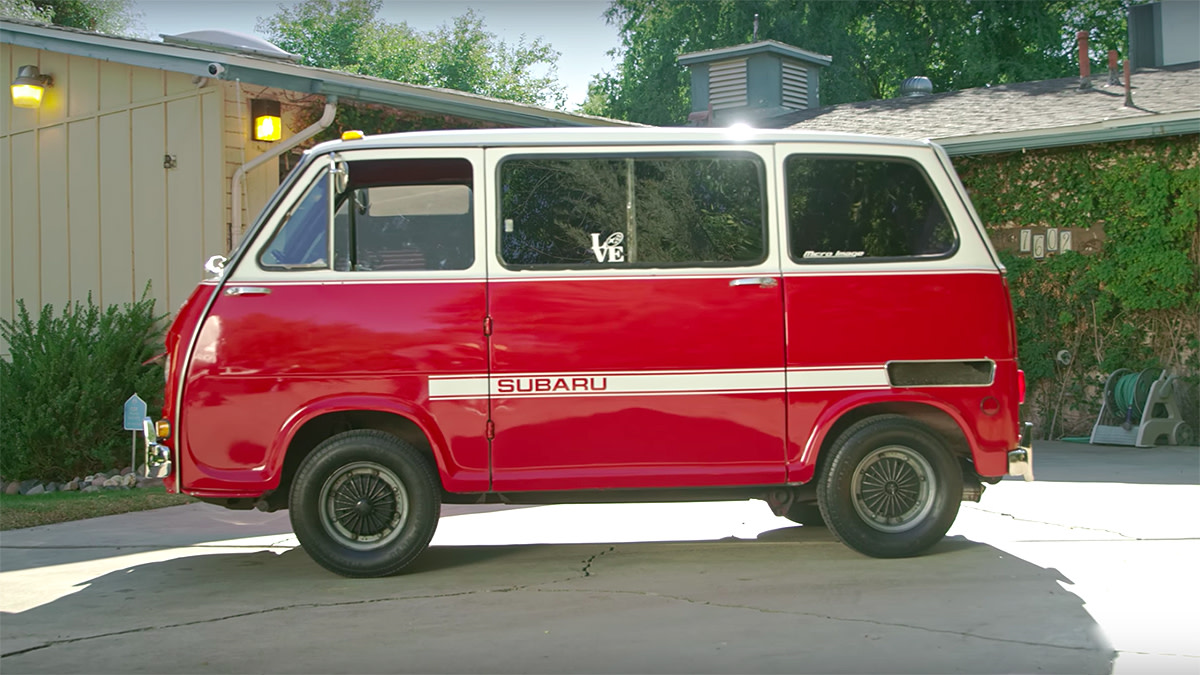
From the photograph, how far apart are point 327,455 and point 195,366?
33.4 inches

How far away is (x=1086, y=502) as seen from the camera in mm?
9125

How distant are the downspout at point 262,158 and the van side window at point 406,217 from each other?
15.4 feet

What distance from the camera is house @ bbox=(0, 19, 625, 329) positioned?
452 inches

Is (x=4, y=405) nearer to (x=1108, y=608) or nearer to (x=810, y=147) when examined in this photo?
(x=810, y=147)

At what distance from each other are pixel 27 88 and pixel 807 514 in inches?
351

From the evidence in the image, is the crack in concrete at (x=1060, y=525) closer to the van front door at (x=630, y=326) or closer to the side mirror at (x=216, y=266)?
the van front door at (x=630, y=326)

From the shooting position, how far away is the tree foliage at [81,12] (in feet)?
139

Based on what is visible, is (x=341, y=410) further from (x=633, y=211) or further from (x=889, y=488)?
(x=889, y=488)

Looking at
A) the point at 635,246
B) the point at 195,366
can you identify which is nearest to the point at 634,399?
the point at 635,246

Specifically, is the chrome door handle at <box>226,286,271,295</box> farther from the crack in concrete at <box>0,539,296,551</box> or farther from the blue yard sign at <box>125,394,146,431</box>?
the blue yard sign at <box>125,394,146,431</box>

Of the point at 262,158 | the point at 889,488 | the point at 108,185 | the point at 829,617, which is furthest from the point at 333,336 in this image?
the point at 108,185

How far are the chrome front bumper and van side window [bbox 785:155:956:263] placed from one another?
3.83 ft

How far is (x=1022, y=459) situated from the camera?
7129mm

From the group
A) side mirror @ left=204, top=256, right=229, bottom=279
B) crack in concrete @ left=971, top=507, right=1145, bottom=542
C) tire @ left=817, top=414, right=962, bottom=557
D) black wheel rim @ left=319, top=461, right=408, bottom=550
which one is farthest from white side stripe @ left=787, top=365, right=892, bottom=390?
side mirror @ left=204, top=256, right=229, bottom=279
